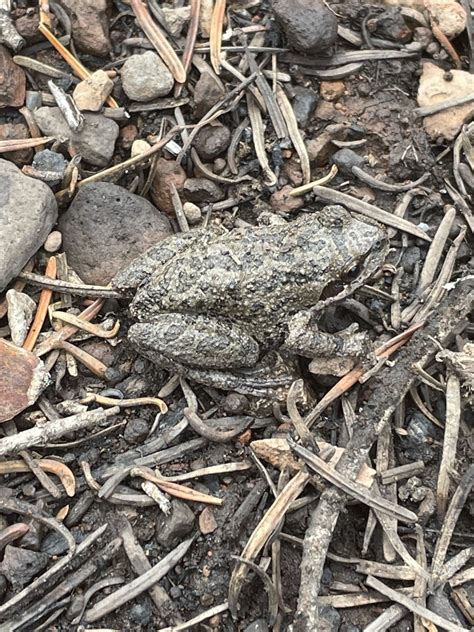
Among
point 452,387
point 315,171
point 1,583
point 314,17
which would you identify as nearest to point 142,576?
point 1,583

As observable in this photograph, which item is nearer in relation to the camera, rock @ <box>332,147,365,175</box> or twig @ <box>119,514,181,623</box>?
twig @ <box>119,514,181,623</box>

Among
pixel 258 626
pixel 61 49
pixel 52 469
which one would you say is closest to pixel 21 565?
pixel 52 469

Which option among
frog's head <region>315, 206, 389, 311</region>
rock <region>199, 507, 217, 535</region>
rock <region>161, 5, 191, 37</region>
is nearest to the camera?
rock <region>199, 507, 217, 535</region>

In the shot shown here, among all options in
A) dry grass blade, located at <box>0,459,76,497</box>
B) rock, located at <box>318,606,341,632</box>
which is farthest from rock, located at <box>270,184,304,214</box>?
rock, located at <box>318,606,341,632</box>

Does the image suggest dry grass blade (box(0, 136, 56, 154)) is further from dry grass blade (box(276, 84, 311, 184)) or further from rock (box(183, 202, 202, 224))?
dry grass blade (box(276, 84, 311, 184))

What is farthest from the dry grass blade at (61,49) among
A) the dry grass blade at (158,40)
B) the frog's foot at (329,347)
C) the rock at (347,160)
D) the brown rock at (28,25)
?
the frog's foot at (329,347)

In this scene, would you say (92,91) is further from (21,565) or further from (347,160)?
(21,565)

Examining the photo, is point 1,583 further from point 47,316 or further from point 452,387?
point 452,387
